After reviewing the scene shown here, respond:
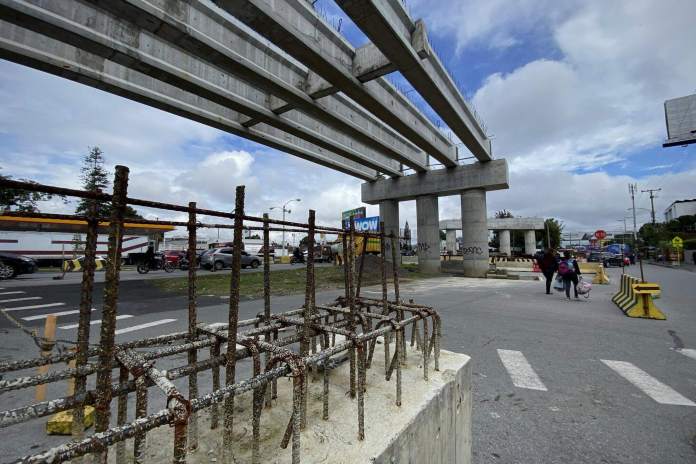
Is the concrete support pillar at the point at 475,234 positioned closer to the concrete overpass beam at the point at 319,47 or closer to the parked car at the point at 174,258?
the concrete overpass beam at the point at 319,47

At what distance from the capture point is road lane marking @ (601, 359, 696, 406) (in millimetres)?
3789

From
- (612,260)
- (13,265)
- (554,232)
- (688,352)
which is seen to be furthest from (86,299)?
(554,232)

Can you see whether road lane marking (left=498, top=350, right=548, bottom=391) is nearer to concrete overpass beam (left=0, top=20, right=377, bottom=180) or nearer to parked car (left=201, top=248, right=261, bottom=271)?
concrete overpass beam (left=0, top=20, right=377, bottom=180)

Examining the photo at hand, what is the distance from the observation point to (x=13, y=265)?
16156 millimetres

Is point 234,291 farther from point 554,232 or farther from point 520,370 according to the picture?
point 554,232

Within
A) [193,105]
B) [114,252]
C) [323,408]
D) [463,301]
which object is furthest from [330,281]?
[114,252]

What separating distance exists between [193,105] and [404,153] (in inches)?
447

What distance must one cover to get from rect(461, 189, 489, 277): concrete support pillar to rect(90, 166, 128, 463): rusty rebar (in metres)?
21.1

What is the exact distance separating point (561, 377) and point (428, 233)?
1876 centimetres

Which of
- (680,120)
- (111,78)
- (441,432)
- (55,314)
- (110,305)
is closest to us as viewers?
(110,305)

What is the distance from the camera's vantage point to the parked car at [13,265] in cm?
1567

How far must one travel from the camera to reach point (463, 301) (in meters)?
10.6

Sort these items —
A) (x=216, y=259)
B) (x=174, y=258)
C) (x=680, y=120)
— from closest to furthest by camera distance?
1. (x=216, y=259)
2. (x=174, y=258)
3. (x=680, y=120)

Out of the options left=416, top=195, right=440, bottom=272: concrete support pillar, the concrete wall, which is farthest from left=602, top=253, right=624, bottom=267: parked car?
the concrete wall
